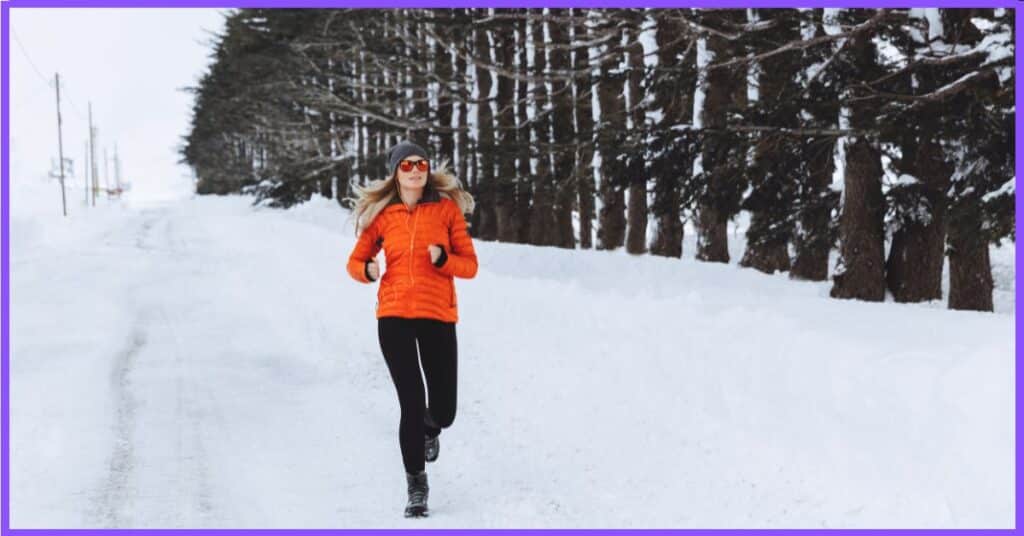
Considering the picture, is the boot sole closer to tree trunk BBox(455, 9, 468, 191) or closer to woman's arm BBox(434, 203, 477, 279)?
woman's arm BBox(434, 203, 477, 279)

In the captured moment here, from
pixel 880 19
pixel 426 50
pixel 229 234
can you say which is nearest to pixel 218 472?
pixel 880 19

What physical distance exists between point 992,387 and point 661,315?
354 centimetres

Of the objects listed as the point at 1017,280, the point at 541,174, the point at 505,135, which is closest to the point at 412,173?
the point at 1017,280

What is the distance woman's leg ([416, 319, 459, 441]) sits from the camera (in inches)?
212

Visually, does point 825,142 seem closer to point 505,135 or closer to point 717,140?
point 717,140

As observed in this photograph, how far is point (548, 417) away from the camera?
7285 mm

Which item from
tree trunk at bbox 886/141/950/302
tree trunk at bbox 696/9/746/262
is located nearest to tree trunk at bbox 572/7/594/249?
tree trunk at bbox 696/9/746/262

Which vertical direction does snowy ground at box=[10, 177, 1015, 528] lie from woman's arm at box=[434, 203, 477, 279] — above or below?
below

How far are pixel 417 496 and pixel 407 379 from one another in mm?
575

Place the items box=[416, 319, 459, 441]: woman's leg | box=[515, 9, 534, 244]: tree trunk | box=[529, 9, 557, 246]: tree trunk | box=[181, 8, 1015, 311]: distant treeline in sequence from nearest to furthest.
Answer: box=[416, 319, 459, 441]: woman's leg, box=[181, 8, 1015, 311]: distant treeline, box=[529, 9, 557, 246]: tree trunk, box=[515, 9, 534, 244]: tree trunk

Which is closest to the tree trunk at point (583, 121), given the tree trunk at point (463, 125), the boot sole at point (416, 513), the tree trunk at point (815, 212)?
the tree trunk at point (463, 125)

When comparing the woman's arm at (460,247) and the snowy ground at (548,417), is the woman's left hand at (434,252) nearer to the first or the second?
the woman's arm at (460,247)

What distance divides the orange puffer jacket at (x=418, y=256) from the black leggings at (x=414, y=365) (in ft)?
0.25

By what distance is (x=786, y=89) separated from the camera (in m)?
11.7
